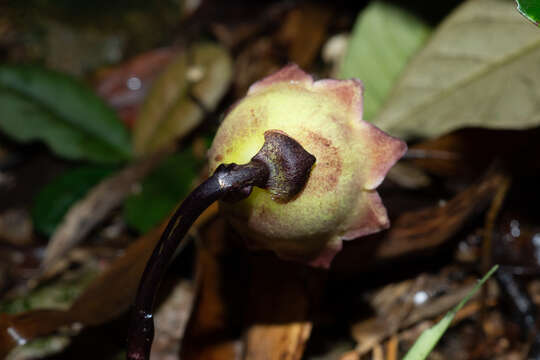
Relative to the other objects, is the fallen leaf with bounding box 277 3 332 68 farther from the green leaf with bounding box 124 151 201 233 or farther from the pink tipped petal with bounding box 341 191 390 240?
the pink tipped petal with bounding box 341 191 390 240

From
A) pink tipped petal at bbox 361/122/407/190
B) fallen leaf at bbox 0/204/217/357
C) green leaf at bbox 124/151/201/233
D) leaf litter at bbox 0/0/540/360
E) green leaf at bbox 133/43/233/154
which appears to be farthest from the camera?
green leaf at bbox 133/43/233/154

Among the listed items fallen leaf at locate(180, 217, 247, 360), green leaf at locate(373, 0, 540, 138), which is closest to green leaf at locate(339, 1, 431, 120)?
green leaf at locate(373, 0, 540, 138)

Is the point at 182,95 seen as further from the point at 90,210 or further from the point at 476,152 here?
the point at 476,152

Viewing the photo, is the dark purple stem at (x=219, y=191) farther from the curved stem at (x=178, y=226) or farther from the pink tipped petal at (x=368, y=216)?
the pink tipped petal at (x=368, y=216)

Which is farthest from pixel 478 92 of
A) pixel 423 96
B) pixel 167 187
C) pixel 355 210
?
pixel 167 187

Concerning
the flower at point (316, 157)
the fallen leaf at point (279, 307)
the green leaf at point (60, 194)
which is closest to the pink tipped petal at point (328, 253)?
the flower at point (316, 157)

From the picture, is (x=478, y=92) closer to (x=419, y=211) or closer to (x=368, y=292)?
(x=419, y=211)

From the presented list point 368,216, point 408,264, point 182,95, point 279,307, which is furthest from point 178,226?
point 182,95
